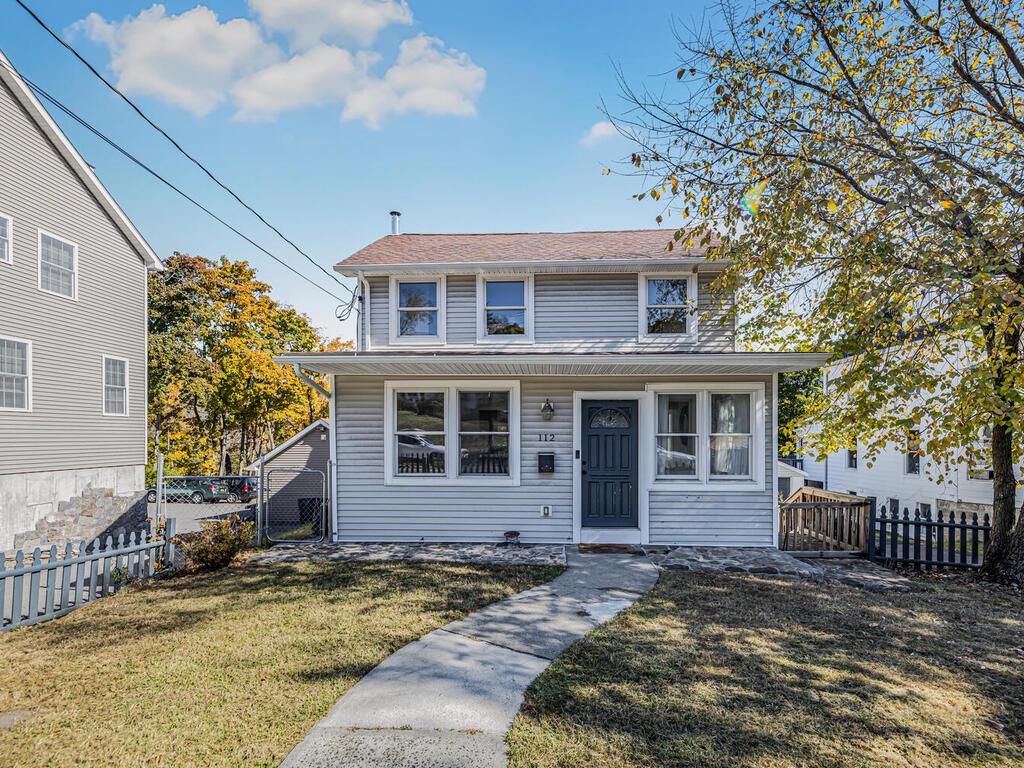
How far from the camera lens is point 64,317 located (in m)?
12.4

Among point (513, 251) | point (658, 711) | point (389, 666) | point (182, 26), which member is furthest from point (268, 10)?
point (658, 711)

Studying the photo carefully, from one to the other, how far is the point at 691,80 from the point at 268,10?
6.49 metres

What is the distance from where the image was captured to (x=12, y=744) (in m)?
3.18

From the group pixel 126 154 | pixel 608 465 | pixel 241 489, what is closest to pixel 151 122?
pixel 126 154

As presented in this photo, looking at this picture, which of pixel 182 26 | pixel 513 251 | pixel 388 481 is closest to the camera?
pixel 182 26

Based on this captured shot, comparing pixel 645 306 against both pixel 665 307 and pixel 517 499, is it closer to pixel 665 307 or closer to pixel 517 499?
pixel 665 307

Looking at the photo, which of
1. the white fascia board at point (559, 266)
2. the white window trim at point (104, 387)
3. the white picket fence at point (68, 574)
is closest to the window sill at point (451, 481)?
the white picket fence at point (68, 574)

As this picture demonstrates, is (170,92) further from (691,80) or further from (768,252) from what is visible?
(768,252)

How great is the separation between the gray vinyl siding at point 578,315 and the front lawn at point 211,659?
166 inches

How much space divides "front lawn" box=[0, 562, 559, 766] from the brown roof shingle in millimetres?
5481

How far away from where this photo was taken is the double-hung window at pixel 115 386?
13.6 metres

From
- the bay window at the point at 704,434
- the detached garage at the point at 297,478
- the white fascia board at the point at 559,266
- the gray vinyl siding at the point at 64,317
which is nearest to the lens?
the bay window at the point at 704,434

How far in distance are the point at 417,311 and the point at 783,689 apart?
777 centimetres

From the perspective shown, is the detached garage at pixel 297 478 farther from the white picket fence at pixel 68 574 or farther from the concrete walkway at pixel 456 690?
the concrete walkway at pixel 456 690
